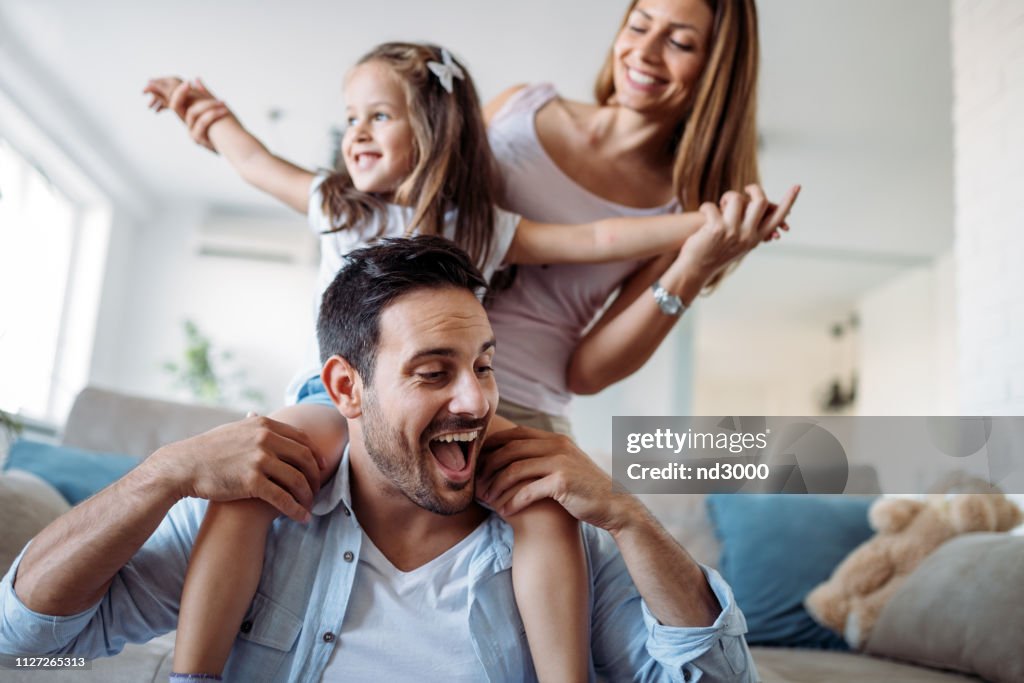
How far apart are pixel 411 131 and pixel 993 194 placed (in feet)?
6.31

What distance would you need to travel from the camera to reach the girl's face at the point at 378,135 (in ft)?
5.31

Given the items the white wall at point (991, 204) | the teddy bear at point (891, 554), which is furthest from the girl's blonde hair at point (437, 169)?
the white wall at point (991, 204)

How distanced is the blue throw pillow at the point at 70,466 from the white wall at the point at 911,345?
5385 millimetres

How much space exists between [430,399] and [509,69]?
13.2ft

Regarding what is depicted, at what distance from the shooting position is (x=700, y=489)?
7.93ft

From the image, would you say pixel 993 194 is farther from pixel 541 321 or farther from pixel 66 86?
pixel 66 86

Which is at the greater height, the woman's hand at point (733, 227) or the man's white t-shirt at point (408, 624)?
the woman's hand at point (733, 227)

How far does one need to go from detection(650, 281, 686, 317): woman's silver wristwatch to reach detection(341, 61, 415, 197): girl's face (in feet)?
1.59

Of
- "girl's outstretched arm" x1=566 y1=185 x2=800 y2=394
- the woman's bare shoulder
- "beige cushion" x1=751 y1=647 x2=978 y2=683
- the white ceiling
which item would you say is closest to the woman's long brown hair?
"girl's outstretched arm" x1=566 y1=185 x2=800 y2=394

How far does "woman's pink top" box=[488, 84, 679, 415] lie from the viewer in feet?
5.58

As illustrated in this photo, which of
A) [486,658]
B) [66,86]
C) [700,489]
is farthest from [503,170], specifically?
[66,86]

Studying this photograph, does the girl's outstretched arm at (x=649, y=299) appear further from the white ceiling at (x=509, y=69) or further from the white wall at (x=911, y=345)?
the white wall at (x=911, y=345)

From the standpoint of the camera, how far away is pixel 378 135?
5.34 feet

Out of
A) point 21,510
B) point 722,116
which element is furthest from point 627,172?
point 21,510
